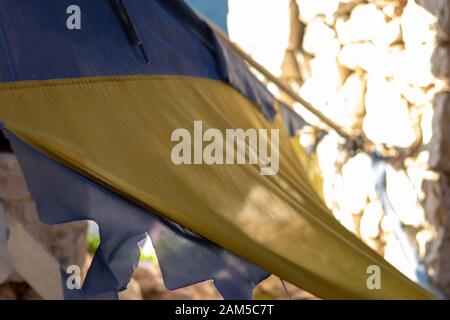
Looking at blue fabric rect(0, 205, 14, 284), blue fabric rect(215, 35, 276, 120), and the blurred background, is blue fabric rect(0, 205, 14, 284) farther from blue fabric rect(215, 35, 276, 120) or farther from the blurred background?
blue fabric rect(215, 35, 276, 120)

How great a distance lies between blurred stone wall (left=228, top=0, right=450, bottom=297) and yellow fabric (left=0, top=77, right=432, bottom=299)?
0.88 metres

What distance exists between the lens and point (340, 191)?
132 inches

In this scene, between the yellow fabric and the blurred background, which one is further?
the blurred background

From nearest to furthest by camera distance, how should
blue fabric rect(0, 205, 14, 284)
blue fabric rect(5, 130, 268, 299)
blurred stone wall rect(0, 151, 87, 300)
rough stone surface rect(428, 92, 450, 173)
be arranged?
blue fabric rect(5, 130, 268, 299)
blue fabric rect(0, 205, 14, 284)
rough stone surface rect(428, 92, 450, 173)
blurred stone wall rect(0, 151, 87, 300)

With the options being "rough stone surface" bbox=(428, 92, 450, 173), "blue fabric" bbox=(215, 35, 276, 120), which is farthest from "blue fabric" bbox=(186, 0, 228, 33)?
"rough stone surface" bbox=(428, 92, 450, 173)

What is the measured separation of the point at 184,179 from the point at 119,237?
192mm

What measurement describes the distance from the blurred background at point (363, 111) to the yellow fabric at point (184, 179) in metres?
0.89

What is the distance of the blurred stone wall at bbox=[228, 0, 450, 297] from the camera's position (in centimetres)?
271

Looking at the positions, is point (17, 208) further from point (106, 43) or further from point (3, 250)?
point (106, 43)

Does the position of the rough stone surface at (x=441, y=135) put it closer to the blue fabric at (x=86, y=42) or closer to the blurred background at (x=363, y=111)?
the blurred background at (x=363, y=111)

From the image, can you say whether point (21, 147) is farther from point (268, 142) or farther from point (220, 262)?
point (268, 142)

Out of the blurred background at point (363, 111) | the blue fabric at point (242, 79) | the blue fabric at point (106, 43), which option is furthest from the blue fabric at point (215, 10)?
the blue fabric at point (106, 43)
